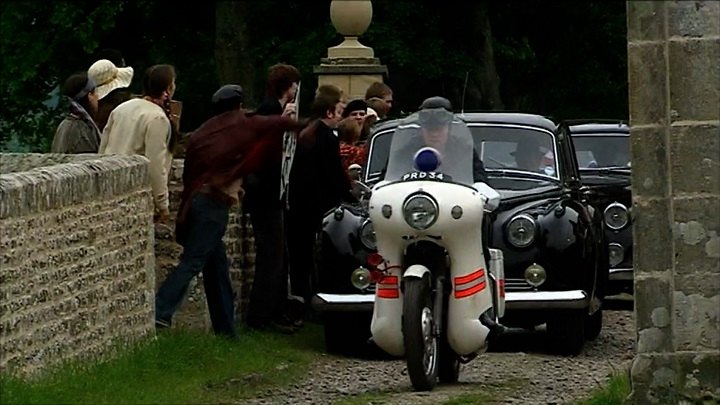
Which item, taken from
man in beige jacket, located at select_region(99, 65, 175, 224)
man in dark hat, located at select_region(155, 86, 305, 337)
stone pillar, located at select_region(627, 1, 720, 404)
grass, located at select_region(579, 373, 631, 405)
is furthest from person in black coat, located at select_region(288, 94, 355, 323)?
stone pillar, located at select_region(627, 1, 720, 404)

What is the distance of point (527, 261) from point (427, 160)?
7.59 ft

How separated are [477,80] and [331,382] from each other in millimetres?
20561

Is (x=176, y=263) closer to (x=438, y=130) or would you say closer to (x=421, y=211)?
(x=438, y=130)

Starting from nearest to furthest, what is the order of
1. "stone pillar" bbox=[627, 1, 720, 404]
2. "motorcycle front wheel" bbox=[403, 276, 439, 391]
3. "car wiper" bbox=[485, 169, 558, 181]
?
"stone pillar" bbox=[627, 1, 720, 404] → "motorcycle front wheel" bbox=[403, 276, 439, 391] → "car wiper" bbox=[485, 169, 558, 181]

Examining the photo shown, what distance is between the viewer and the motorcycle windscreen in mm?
12352

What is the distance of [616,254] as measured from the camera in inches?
687

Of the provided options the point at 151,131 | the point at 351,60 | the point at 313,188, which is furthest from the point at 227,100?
the point at 351,60

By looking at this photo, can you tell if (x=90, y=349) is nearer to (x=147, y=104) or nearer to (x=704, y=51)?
(x=147, y=104)

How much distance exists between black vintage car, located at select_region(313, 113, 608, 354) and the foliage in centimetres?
1835

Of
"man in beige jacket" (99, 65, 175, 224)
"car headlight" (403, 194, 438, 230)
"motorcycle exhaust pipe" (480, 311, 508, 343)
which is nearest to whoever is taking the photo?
"car headlight" (403, 194, 438, 230)

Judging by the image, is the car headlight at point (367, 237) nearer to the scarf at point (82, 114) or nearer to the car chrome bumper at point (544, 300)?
the car chrome bumper at point (544, 300)

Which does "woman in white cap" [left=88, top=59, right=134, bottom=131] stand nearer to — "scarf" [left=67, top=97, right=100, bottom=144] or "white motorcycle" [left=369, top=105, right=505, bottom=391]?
"scarf" [left=67, top=97, right=100, bottom=144]

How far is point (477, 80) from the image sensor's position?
33.3 metres

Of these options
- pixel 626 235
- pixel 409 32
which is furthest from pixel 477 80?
pixel 626 235
